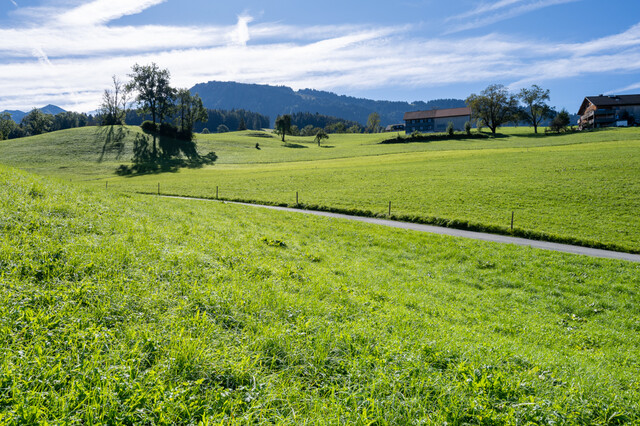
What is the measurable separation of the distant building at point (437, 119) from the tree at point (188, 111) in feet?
355

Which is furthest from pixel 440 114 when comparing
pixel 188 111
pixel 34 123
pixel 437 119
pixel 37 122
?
pixel 34 123

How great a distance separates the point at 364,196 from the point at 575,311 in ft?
81.4

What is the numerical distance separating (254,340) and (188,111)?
120m

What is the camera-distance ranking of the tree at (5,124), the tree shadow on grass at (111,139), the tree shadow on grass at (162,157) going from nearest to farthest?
the tree shadow on grass at (162,157) → the tree shadow on grass at (111,139) → the tree at (5,124)

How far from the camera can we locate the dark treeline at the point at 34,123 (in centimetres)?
13450

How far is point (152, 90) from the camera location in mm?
96250

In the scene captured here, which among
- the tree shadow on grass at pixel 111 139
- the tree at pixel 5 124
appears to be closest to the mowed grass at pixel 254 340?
the tree shadow on grass at pixel 111 139

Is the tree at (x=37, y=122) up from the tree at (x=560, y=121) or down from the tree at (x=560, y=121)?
up

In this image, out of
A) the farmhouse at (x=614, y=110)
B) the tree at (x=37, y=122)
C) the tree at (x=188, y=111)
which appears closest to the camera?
the tree at (x=188, y=111)

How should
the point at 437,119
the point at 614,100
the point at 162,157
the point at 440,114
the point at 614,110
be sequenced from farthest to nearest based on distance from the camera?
1. the point at 440,114
2. the point at 437,119
3. the point at 614,100
4. the point at 614,110
5. the point at 162,157

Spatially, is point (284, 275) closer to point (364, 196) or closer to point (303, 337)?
point (303, 337)

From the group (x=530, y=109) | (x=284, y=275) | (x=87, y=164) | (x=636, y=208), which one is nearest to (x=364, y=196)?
(x=636, y=208)

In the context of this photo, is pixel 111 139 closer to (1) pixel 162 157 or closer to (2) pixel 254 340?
(1) pixel 162 157

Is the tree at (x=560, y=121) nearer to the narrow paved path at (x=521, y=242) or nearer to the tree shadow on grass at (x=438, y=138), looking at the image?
the tree shadow on grass at (x=438, y=138)
